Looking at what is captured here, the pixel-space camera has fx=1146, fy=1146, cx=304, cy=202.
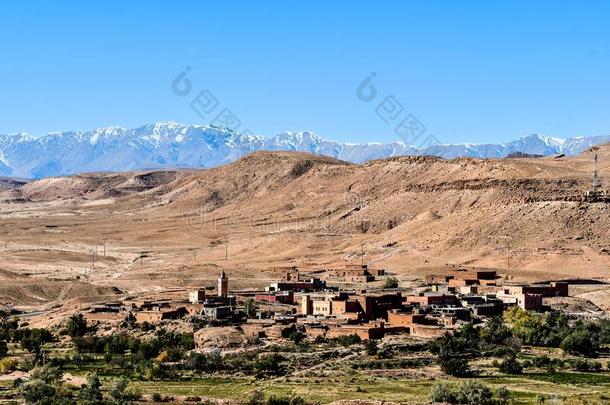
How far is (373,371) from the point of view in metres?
63.2

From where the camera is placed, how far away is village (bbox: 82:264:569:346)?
75.5m

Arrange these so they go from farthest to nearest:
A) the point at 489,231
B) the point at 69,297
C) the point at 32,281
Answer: the point at 489,231
the point at 32,281
the point at 69,297

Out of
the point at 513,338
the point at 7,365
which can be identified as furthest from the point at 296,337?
the point at 7,365

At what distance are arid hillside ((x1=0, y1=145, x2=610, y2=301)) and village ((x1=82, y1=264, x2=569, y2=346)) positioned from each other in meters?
11.8

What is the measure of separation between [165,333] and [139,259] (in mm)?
67473

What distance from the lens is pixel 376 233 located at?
152 m

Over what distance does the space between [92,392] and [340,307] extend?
3124cm

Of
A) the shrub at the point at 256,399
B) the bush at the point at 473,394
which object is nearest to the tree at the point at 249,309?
the shrub at the point at 256,399

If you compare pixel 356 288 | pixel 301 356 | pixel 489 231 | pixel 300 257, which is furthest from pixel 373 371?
pixel 300 257

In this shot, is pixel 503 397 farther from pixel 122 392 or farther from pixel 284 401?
pixel 122 392

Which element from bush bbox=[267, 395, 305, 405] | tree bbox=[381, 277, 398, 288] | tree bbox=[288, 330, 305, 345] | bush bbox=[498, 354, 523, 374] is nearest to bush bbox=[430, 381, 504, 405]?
bush bbox=[267, 395, 305, 405]

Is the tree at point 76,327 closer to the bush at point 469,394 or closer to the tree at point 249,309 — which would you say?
the tree at point 249,309

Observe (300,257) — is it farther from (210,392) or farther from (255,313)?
(210,392)

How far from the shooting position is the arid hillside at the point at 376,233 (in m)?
118
